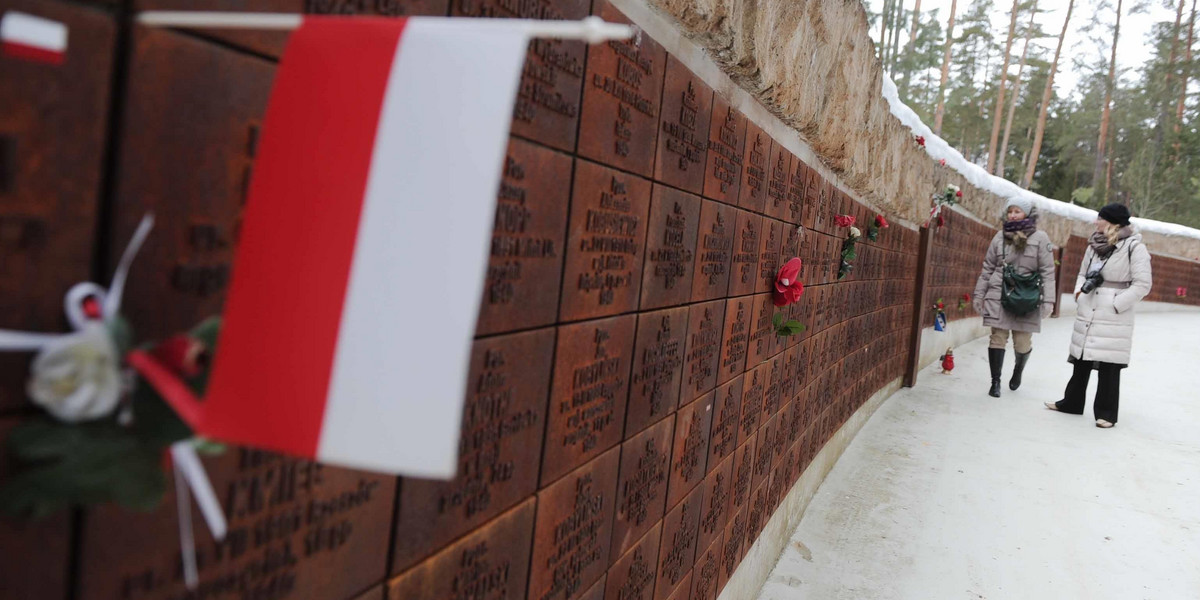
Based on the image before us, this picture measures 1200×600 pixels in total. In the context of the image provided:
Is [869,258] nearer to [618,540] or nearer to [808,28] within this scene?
[808,28]

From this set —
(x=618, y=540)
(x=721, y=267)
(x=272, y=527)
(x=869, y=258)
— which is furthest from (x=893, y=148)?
(x=272, y=527)

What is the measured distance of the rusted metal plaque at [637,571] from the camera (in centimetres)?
195

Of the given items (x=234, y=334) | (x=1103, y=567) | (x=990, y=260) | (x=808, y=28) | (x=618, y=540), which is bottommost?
(x=1103, y=567)

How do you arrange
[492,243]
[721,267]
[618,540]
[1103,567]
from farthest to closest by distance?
[1103,567] → [721,267] → [618,540] → [492,243]

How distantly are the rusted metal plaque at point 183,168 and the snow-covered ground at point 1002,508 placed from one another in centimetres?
349

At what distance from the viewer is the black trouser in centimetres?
672

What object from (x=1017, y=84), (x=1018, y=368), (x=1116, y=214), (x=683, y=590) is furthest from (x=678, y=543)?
(x=1017, y=84)

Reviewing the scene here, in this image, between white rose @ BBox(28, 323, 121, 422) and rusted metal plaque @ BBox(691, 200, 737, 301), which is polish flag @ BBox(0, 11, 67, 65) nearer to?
white rose @ BBox(28, 323, 121, 422)

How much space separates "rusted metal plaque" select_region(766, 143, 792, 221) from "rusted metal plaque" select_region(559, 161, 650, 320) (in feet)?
4.19

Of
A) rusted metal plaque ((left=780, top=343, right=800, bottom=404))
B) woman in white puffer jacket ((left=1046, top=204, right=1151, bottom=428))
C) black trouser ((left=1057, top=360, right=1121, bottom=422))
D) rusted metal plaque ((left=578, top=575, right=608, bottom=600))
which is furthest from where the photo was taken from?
black trouser ((left=1057, top=360, right=1121, bottom=422))

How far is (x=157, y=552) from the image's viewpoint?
0.75 metres

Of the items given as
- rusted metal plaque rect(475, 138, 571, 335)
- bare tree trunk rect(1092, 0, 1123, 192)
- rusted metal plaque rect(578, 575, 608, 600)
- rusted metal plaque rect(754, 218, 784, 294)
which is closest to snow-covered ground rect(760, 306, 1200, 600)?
rusted metal plaque rect(754, 218, 784, 294)

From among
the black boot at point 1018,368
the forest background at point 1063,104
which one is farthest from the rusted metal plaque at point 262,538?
the forest background at point 1063,104

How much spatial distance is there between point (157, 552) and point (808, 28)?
301 cm
